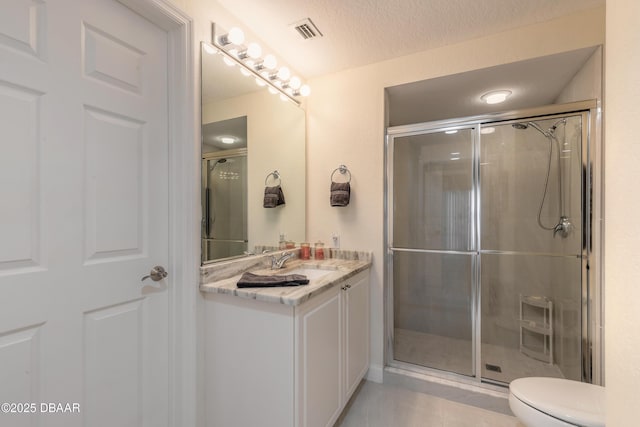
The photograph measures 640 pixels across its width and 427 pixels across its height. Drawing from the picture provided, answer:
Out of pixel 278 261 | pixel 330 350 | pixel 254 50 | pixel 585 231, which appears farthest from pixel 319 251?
pixel 585 231

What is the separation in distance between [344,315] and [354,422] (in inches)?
26.0

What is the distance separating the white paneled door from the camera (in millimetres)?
937

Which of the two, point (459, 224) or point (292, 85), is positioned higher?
point (292, 85)

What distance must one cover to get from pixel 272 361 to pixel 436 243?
1639 mm

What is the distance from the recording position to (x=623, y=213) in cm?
68

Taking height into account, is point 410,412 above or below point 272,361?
below

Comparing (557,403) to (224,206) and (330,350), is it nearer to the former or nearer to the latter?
(330,350)

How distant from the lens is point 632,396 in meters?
0.65

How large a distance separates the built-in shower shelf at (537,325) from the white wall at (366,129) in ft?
4.18

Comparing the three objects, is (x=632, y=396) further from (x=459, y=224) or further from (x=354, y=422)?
(x=459, y=224)

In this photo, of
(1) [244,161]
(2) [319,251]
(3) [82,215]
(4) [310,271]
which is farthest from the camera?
(2) [319,251]

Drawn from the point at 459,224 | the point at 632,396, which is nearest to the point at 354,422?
the point at 632,396

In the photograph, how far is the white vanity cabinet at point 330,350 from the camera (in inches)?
49.8

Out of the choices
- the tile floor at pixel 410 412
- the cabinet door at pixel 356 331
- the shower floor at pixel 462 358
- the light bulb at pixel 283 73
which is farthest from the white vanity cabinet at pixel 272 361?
the light bulb at pixel 283 73
